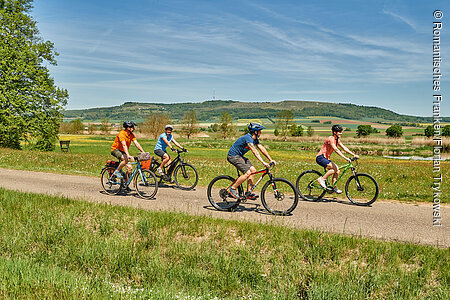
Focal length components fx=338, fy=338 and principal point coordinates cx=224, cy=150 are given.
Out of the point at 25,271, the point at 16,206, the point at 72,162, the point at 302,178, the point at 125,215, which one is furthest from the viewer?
the point at 72,162

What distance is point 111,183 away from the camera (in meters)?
11.7

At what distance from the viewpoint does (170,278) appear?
219 inches

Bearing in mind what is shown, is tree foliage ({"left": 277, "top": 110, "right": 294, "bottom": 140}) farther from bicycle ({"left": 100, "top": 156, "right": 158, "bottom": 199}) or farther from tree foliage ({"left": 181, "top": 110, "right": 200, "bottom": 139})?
bicycle ({"left": 100, "top": 156, "right": 158, "bottom": 199})

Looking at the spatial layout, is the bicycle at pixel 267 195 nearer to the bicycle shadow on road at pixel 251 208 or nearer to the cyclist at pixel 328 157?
the bicycle shadow on road at pixel 251 208

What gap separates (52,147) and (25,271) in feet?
134

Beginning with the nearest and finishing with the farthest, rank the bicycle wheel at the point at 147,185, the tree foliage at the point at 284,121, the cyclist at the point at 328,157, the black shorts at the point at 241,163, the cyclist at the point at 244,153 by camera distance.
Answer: the cyclist at the point at 244,153
the black shorts at the point at 241,163
the cyclist at the point at 328,157
the bicycle wheel at the point at 147,185
the tree foliage at the point at 284,121

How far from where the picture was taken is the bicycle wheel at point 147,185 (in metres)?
11.0

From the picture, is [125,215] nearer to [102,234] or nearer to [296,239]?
[102,234]

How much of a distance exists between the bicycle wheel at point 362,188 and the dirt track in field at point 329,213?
29 centimetres

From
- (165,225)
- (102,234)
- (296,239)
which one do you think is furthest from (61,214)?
(296,239)

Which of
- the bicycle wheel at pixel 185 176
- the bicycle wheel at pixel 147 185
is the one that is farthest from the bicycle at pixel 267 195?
the bicycle wheel at pixel 185 176

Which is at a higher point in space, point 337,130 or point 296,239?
point 337,130

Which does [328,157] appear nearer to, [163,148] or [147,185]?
[147,185]

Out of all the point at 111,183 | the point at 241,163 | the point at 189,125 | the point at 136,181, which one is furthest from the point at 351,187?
the point at 189,125
